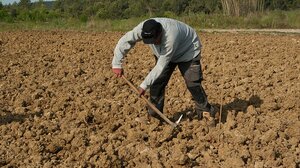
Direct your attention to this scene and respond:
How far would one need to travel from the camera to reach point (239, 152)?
457 cm

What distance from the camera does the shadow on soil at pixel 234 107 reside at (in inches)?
230

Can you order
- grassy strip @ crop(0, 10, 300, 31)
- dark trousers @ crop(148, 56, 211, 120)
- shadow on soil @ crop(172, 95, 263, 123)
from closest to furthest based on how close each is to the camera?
1. dark trousers @ crop(148, 56, 211, 120)
2. shadow on soil @ crop(172, 95, 263, 123)
3. grassy strip @ crop(0, 10, 300, 31)

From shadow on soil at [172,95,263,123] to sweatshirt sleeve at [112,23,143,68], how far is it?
3.90 feet

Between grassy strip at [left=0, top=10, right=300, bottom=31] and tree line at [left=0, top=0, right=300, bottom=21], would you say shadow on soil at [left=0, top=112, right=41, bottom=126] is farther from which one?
tree line at [left=0, top=0, right=300, bottom=21]

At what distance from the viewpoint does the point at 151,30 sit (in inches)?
176

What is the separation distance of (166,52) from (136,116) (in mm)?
1398

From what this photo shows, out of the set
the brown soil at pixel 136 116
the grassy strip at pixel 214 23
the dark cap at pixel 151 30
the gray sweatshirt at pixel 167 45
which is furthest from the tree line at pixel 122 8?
the dark cap at pixel 151 30

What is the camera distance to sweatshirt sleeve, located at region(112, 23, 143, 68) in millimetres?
4785

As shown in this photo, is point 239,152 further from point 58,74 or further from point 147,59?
point 147,59

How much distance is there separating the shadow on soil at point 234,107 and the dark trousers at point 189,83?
0.34 meters

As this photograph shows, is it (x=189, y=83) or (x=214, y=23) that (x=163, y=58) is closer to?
(x=189, y=83)

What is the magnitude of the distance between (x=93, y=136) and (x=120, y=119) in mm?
726

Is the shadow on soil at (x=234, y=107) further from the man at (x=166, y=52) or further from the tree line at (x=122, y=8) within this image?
the tree line at (x=122, y=8)

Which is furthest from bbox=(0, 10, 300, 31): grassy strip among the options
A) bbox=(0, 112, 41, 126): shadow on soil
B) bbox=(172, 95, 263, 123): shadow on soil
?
bbox=(0, 112, 41, 126): shadow on soil
